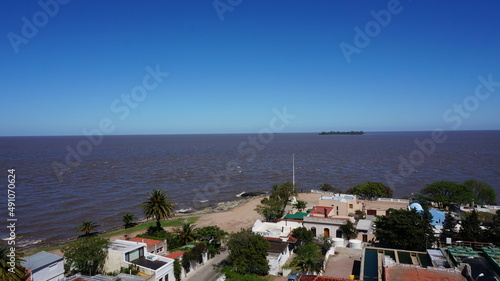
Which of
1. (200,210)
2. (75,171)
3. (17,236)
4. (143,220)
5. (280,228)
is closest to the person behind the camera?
(280,228)

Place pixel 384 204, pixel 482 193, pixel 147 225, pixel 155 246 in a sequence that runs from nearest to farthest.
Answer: pixel 155 246 → pixel 147 225 → pixel 384 204 → pixel 482 193

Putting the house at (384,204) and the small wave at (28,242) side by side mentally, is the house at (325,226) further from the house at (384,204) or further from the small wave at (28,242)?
the small wave at (28,242)

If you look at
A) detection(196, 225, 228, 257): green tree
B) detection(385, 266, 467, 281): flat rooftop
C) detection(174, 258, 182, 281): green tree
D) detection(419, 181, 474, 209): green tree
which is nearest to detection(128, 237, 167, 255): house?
detection(196, 225, 228, 257): green tree

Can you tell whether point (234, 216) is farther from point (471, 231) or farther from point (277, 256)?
point (471, 231)

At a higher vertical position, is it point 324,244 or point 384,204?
point 324,244

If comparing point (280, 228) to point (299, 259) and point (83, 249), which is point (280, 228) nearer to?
point (299, 259)

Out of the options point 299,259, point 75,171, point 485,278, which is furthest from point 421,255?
point 75,171

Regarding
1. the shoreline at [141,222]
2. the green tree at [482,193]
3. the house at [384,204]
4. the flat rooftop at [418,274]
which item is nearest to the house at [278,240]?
the flat rooftop at [418,274]

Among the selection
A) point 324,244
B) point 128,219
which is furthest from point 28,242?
point 324,244
